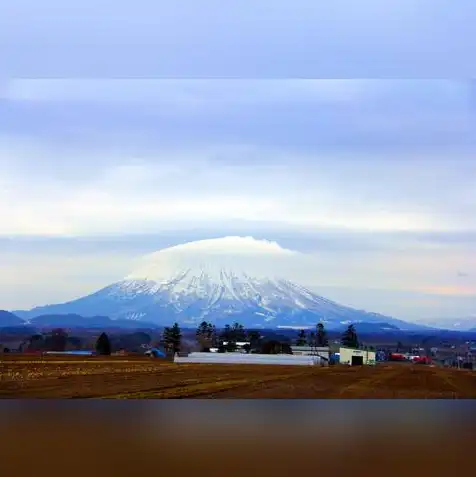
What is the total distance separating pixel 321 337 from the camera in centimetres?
879

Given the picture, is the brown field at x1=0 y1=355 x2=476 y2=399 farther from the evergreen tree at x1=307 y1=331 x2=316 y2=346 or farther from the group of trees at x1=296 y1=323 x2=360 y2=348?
the evergreen tree at x1=307 y1=331 x2=316 y2=346

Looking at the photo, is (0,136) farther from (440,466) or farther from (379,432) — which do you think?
(440,466)

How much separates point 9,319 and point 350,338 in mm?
4008

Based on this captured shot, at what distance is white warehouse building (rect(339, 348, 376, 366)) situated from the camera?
841cm

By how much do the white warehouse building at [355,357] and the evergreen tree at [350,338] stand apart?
0.07 meters

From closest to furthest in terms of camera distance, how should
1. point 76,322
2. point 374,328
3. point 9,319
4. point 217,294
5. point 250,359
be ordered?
point 250,359
point 9,319
point 76,322
point 374,328
point 217,294

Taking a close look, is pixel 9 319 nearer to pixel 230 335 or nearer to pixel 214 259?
pixel 214 259

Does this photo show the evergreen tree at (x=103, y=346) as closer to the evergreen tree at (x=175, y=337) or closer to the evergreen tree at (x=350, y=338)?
the evergreen tree at (x=175, y=337)

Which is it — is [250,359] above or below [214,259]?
below

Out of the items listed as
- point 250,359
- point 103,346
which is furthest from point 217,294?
point 103,346

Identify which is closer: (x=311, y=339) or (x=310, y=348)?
(x=310, y=348)

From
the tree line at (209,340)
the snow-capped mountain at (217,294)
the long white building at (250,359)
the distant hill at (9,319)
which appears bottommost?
the long white building at (250,359)

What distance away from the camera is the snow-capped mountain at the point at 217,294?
333 inches

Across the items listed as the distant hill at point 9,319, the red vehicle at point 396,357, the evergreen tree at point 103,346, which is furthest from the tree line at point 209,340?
the red vehicle at point 396,357
